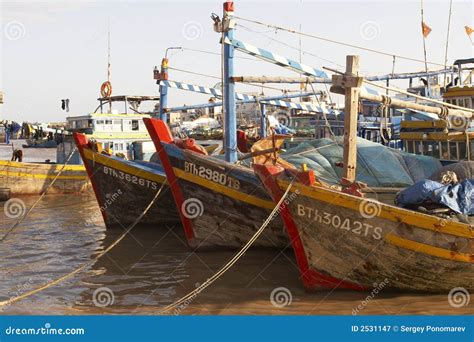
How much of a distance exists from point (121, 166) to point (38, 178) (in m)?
10.2

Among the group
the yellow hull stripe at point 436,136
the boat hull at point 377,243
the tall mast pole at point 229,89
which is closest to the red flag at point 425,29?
the yellow hull stripe at point 436,136

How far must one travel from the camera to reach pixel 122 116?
1104 inches

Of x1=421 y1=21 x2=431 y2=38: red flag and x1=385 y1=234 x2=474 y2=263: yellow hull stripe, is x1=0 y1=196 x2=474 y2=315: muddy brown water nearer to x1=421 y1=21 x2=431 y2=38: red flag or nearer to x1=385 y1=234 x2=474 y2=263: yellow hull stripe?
x1=385 y1=234 x2=474 y2=263: yellow hull stripe

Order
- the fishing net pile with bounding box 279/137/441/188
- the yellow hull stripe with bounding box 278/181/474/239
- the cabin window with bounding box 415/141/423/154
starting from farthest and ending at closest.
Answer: the cabin window with bounding box 415/141/423/154, the fishing net pile with bounding box 279/137/441/188, the yellow hull stripe with bounding box 278/181/474/239

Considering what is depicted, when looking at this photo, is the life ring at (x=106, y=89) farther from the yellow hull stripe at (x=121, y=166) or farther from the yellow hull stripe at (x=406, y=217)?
the yellow hull stripe at (x=406, y=217)

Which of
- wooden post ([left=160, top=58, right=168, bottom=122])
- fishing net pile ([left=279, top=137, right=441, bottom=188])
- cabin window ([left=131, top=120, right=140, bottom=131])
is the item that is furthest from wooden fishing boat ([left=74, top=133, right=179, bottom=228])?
cabin window ([left=131, top=120, right=140, bottom=131])

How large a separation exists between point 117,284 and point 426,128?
10107mm

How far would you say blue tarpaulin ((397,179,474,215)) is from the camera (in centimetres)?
992

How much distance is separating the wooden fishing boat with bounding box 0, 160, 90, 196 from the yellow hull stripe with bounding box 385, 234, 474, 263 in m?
18.2

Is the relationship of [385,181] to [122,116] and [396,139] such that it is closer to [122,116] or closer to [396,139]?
[396,139]

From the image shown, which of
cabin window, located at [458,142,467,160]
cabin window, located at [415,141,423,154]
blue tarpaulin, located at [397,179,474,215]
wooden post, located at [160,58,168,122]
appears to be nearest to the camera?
blue tarpaulin, located at [397,179,474,215]

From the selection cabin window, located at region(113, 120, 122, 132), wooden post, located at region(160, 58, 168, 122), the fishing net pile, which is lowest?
the fishing net pile

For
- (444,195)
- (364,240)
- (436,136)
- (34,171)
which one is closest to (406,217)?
(364,240)

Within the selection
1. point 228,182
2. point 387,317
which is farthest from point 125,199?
point 387,317
